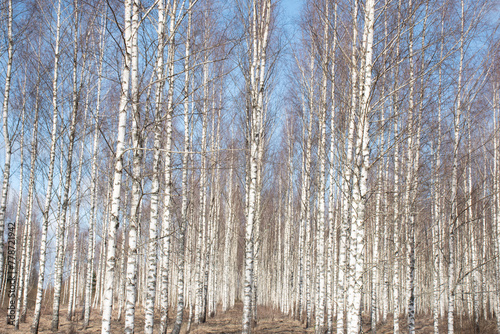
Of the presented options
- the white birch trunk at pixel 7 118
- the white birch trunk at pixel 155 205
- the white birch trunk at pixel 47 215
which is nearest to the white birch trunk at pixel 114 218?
the white birch trunk at pixel 155 205

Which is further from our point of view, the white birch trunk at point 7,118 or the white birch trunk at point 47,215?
the white birch trunk at point 47,215

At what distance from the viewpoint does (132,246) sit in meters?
5.20

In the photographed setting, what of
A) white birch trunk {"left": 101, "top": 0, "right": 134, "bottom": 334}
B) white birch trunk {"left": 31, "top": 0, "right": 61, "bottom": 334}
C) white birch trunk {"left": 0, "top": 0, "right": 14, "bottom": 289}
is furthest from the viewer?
white birch trunk {"left": 31, "top": 0, "right": 61, "bottom": 334}

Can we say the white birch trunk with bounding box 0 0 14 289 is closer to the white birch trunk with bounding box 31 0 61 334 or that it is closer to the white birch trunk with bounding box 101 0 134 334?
the white birch trunk with bounding box 31 0 61 334

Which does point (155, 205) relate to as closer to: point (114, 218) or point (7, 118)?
point (114, 218)

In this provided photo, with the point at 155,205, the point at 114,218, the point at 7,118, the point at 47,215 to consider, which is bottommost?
the point at 114,218

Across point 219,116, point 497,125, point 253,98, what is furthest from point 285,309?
point 253,98

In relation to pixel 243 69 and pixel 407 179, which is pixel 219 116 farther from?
pixel 407 179

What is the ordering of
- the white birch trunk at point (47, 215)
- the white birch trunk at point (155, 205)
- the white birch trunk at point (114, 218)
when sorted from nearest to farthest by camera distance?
1. the white birch trunk at point (114, 218)
2. the white birch trunk at point (155, 205)
3. the white birch trunk at point (47, 215)

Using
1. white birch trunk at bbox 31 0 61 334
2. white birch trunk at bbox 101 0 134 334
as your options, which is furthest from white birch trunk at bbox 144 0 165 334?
white birch trunk at bbox 31 0 61 334

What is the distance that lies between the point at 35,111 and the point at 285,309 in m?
15.8

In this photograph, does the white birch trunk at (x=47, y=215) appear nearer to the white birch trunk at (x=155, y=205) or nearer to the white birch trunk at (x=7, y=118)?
the white birch trunk at (x=7, y=118)

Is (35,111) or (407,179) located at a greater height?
(35,111)

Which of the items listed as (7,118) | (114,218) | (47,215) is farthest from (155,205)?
(47,215)
